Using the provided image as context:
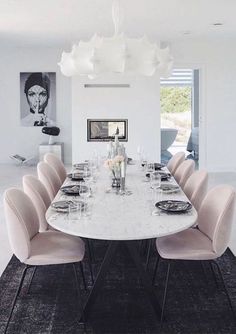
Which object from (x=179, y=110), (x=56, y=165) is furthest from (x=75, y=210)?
(x=179, y=110)

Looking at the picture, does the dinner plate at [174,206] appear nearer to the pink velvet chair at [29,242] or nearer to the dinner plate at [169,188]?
the dinner plate at [169,188]

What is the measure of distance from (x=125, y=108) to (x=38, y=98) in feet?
8.58

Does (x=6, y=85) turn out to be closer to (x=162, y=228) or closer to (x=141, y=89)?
(x=141, y=89)

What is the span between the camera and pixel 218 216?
299 cm

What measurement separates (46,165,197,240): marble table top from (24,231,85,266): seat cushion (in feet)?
0.80

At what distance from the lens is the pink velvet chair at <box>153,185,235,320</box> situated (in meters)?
2.79

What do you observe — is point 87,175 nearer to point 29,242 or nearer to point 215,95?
point 29,242

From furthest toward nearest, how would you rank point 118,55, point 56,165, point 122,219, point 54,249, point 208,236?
1. point 56,165
2. point 118,55
3. point 208,236
4. point 54,249
5. point 122,219

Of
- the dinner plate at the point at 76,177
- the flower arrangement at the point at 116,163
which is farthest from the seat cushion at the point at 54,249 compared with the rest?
the dinner plate at the point at 76,177

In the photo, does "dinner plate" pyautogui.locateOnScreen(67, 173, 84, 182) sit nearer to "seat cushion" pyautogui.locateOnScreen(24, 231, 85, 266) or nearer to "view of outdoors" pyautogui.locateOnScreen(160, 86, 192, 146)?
"seat cushion" pyautogui.locateOnScreen(24, 231, 85, 266)

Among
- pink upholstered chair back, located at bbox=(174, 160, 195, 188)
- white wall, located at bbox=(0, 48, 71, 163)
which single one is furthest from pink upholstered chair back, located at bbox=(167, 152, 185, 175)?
white wall, located at bbox=(0, 48, 71, 163)

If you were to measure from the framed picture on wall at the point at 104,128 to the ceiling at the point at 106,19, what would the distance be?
1662 mm

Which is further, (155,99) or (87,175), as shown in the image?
(155,99)

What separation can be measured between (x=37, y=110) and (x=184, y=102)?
17.9 ft
